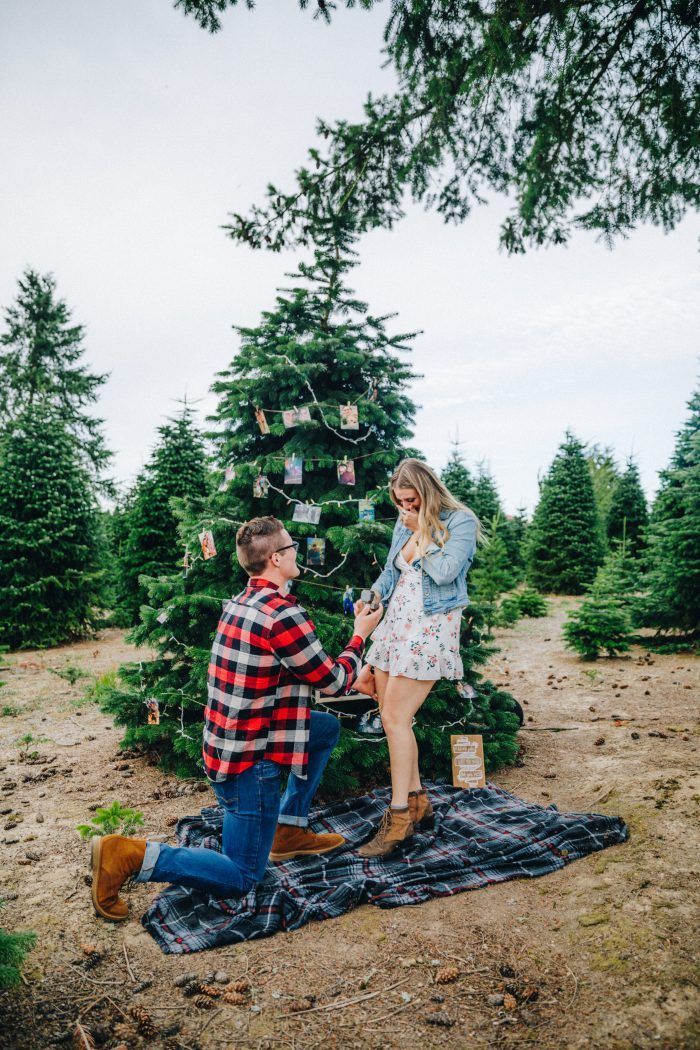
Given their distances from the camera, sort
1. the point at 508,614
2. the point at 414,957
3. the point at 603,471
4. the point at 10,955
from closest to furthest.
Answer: the point at 10,955, the point at 414,957, the point at 508,614, the point at 603,471

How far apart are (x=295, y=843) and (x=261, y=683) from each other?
1.16 metres

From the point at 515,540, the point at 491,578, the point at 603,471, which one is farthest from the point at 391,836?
the point at 603,471

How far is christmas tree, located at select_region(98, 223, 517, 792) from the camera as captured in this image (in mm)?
4105

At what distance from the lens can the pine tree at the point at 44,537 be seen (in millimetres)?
9789

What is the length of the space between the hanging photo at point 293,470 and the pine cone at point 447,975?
2.90 meters

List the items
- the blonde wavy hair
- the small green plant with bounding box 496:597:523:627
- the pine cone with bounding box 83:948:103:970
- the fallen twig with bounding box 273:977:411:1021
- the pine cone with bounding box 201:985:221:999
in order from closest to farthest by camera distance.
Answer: the fallen twig with bounding box 273:977:411:1021 < the pine cone with bounding box 201:985:221:999 < the pine cone with bounding box 83:948:103:970 < the blonde wavy hair < the small green plant with bounding box 496:597:523:627

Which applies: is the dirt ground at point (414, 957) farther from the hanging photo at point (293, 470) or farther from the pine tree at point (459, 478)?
the pine tree at point (459, 478)

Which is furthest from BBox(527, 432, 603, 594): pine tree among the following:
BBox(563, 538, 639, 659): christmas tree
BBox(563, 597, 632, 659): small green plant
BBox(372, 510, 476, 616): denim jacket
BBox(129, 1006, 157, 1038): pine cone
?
BBox(129, 1006, 157, 1038): pine cone

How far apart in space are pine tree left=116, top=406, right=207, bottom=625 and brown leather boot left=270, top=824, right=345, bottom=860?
726 cm

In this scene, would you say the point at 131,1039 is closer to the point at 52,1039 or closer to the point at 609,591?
the point at 52,1039

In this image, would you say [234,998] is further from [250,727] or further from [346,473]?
[346,473]

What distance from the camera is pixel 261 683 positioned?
8.74 feet

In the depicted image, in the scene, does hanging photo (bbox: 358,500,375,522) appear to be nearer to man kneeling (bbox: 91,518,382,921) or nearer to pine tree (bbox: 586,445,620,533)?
man kneeling (bbox: 91,518,382,921)

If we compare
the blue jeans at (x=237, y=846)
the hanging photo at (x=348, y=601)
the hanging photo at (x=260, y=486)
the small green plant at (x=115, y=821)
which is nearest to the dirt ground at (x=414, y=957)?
the small green plant at (x=115, y=821)
